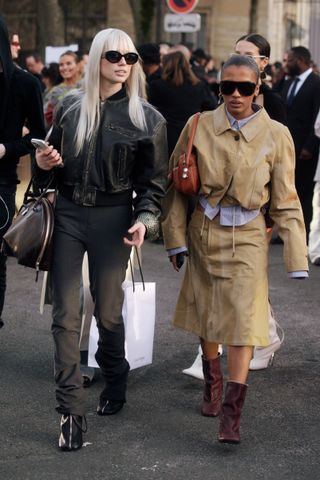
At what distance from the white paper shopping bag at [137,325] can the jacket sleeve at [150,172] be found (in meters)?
0.82

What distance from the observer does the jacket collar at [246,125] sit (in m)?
5.55

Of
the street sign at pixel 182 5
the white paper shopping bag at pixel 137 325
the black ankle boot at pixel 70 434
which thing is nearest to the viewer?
the black ankle boot at pixel 70 434

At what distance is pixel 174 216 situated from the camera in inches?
230

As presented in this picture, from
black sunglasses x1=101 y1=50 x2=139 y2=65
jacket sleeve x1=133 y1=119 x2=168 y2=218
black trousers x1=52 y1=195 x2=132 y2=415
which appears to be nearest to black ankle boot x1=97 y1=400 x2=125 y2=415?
black trousers x1=52 y1=195 x2=132 y2=415

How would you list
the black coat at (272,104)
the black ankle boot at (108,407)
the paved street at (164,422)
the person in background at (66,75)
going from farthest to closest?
the person in background at (66,75) < the black coat at (272,104) < the black ankle boot at (108,407) < the paved street at (164,422)

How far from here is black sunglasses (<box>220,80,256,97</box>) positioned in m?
5.49

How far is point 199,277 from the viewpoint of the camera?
5.83 meters

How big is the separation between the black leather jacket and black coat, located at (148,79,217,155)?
6.57 metres

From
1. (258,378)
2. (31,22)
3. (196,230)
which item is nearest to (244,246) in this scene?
(196,230)

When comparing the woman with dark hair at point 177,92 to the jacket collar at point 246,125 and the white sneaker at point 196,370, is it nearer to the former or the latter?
the white sneaker at point 196,370

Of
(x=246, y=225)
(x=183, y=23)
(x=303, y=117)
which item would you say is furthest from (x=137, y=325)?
(x=183, y=23)

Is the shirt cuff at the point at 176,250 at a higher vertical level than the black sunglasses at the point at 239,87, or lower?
lower

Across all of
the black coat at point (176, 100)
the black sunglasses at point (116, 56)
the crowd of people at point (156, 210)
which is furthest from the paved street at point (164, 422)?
the black coat at point (176, 100)

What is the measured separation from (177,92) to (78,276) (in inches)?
270
